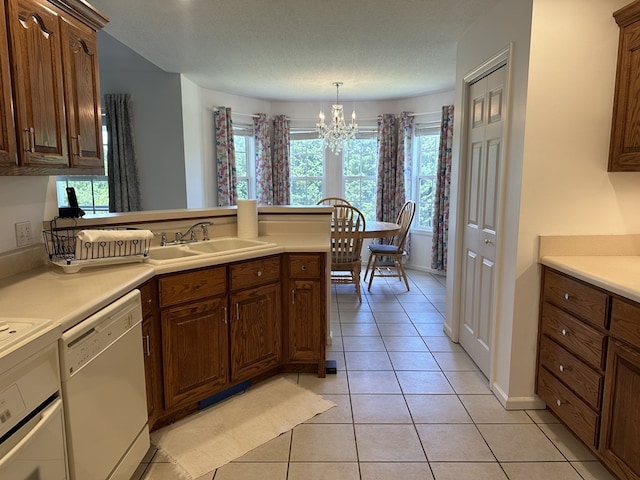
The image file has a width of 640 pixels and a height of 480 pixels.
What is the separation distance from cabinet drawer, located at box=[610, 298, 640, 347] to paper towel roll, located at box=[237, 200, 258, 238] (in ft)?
7.02

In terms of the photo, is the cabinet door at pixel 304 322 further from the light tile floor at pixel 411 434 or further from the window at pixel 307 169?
the window at pixel 307 169

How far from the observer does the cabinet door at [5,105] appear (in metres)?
1.54

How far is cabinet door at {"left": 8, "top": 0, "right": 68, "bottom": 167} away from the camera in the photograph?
1.61 m

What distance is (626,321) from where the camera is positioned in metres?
1.71

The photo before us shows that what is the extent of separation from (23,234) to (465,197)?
110 inches

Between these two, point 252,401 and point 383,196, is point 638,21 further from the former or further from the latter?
point 383,196

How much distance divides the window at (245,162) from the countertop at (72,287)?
386cm

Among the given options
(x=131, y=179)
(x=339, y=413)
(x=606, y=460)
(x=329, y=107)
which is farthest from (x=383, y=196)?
(x=606, y=460)

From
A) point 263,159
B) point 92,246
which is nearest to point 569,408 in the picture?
point 92,246

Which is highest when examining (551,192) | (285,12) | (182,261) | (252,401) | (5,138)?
(285,12)

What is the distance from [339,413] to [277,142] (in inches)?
181

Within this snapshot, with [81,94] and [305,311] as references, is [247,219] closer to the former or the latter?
[305,311]

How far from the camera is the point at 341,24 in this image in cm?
307

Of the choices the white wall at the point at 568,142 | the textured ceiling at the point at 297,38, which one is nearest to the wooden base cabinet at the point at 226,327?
the white wall at the point at 568,142
